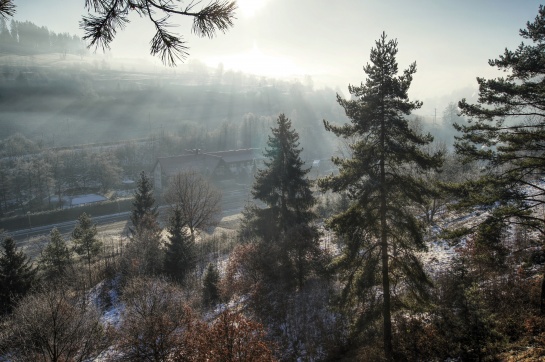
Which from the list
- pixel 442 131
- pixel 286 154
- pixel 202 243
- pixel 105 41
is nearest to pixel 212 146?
pixel 202 243

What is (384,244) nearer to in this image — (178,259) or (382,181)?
(382,181)

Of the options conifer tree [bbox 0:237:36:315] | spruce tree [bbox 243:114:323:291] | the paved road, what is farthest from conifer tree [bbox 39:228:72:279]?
spruce tree [bbox 243:114:323:291]

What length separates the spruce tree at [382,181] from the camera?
12.8 meters

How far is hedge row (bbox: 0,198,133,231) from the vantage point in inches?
2147

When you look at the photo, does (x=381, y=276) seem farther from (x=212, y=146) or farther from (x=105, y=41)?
(x=212, y=146)

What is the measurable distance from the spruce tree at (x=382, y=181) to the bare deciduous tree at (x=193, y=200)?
2870cm

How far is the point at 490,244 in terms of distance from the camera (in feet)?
45.1

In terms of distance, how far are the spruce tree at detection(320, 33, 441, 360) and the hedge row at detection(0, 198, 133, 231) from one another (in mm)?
55938

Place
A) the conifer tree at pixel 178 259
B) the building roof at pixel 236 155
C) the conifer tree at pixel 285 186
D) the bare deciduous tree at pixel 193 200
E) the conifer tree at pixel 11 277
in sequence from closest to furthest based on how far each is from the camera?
the conifer tree at pixel 285 186 → the conifer tree at pixel 11 277 → the conifer tree at pixel 178 259 → the bare deciduous tree at pixel 193 200 → the building roof at pixel 236 155

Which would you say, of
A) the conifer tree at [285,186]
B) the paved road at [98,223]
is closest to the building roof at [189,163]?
the paved road at [98,223]

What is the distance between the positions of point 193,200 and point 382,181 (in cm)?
3410

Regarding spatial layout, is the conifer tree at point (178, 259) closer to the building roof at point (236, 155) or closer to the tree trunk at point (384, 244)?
the tree trunk at point (384, 244)

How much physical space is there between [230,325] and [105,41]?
9.81 meters

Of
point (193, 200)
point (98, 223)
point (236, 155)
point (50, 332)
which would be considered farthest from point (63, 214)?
point (50, 332)
